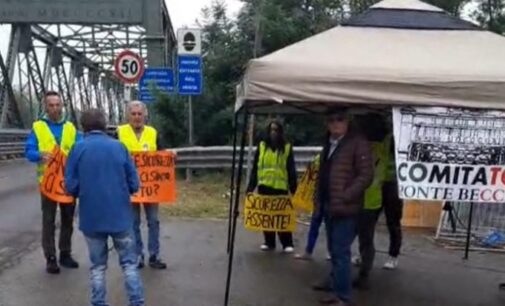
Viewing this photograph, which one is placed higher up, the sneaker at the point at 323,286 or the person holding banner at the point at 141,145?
the person holding banner at the point at 141,145

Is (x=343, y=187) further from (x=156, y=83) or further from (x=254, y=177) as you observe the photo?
(x=156, y=83)

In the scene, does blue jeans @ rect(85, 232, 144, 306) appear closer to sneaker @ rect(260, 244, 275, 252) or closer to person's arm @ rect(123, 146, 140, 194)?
person's arm @ rect(123, 146, 140, 194)

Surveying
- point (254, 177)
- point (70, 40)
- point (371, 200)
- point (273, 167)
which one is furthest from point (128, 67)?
point (70, 40)

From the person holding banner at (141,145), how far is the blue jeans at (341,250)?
2188 millimetres

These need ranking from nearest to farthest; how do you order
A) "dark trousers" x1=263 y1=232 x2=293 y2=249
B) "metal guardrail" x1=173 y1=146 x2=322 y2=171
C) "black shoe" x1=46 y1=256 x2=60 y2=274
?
"black shoe" x1=46 y1=256 x2=60 y2=274
"dark trousers" x1=263 y1=232 x2=293 y2=249
"metal guardrail" x1=173 y1=146 x2=322 y2=171

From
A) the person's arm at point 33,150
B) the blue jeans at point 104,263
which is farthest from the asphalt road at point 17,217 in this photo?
the blue jeans at point 104,263

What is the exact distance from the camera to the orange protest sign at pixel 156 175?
27.5 ft

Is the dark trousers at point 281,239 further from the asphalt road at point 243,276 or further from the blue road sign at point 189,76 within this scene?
the blue road sign at point 189,76

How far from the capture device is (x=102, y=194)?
6090mm

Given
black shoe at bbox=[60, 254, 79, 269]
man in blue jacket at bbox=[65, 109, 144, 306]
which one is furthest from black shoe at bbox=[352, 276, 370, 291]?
black shoe at bbox=[60, 254, 79, 269]

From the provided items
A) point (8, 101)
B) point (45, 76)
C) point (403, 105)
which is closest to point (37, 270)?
point (403, 105)

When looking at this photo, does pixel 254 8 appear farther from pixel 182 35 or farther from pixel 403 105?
pixel 403 105

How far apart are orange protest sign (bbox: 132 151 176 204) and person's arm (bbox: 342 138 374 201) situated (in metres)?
2.58

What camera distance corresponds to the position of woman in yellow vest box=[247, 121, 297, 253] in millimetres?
9320
